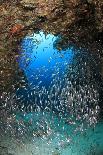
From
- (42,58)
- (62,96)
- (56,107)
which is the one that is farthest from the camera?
(42,58)

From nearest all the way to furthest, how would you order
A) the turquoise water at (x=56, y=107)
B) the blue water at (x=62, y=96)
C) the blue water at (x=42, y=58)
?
the turquoise water at (x=56, y=107)
the blue water at (x=62, y=96)
the blue water at (x=42, y=58)

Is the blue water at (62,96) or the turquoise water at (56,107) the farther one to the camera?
the blue water at (62,96)

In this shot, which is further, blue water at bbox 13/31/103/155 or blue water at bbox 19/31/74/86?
blue water at bbox 19/31/74/86

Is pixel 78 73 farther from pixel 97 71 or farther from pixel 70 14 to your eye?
pixel 70 14

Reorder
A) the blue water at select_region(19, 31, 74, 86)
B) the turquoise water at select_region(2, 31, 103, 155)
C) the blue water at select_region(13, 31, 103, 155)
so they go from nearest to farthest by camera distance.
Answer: the turquoise water at select_region(2, 31, 103, 155) → the blue water at select_region(13, 31, 103, 155) → the blue water at select_region(19, 31, 74, 86)

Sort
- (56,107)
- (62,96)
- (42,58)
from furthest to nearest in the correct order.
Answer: (42,58) < (62,96) < (56,107)

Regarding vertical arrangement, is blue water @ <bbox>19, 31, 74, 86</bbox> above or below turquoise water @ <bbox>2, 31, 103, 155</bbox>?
above

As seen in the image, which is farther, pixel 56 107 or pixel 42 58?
pixel 42 58

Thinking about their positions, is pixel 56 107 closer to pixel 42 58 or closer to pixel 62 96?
pixel 62 96

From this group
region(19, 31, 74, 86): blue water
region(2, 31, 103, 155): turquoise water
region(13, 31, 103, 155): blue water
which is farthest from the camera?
region(19, 31, 74, 86): blue water

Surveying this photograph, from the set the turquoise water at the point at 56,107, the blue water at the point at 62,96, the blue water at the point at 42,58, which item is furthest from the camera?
→ the blue water at the point at 42,58

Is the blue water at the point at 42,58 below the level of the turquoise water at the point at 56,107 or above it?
above

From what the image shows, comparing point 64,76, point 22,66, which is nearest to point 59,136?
point 64,76

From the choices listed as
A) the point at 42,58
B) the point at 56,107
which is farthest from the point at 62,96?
the point at 42,58
